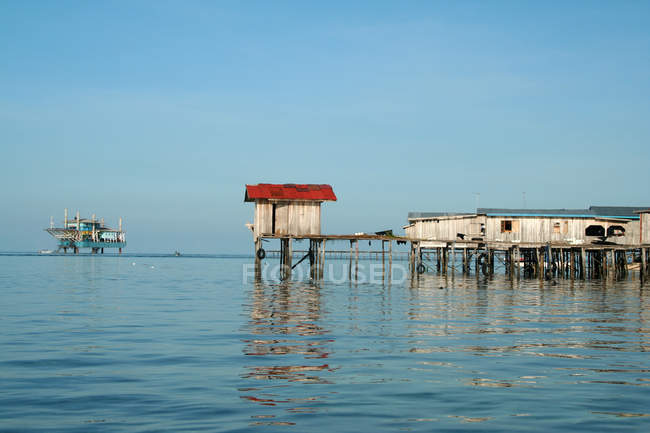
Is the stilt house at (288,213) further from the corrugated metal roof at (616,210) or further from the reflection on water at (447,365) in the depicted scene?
the corrugated metal roof at (616,210)

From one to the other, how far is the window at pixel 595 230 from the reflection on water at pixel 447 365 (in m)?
30.5

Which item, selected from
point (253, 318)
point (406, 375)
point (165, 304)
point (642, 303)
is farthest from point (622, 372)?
point (165, 304)

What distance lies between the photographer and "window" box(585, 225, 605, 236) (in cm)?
5878

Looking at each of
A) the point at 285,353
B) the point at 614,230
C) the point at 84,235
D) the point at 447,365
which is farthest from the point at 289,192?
the point at 84,235

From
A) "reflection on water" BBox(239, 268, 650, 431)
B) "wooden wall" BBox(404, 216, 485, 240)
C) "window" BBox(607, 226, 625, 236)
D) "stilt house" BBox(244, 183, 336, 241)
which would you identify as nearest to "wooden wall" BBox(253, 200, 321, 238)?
"stilt house" BBox(244, 183, 336, 241)

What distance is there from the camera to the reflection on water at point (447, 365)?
11.3 m

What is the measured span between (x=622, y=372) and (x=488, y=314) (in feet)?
42.0

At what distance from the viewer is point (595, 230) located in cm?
5938

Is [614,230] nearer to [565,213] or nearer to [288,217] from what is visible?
[565,213]

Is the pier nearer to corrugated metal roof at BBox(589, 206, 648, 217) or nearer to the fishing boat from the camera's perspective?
corrugated metal roof at BBox(589, 206, 648, 217)

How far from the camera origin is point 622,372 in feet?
48.3

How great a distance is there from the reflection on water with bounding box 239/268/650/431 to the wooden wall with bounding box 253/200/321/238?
20680 mm

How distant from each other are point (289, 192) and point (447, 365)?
118 ft

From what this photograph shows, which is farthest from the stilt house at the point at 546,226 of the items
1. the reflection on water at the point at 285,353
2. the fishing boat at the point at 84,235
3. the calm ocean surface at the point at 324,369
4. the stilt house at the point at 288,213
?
the fishing boat at the point at 84,235
